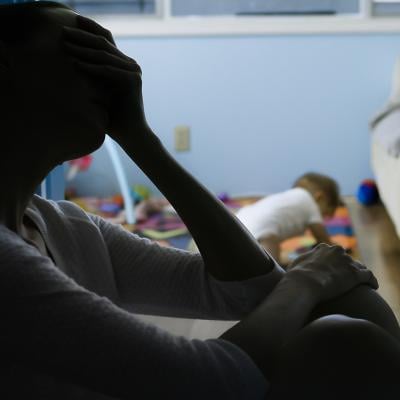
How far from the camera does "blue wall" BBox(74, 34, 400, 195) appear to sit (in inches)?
155

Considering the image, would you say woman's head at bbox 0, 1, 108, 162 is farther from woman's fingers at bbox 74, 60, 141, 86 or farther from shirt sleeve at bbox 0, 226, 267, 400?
shirt sleeve at bbox 0, 226, 267, 400

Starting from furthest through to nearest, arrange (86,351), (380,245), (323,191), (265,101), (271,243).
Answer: (265,101) → (323,191) → (380,245) → (271,243) → (86,351)

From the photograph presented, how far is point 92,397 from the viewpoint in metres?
0.66

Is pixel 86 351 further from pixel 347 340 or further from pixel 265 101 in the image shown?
pixel 265 101

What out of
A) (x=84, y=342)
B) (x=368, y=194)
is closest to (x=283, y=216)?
(x=368, y=194)

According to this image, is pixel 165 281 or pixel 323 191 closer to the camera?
pixel 165 281

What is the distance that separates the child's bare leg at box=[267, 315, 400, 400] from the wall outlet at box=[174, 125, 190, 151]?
3.34 metres

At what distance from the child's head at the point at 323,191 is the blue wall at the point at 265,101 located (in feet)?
2.65

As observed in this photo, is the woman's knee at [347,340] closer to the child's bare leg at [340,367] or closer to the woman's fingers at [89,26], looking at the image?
the child's bare leg at [340,367]

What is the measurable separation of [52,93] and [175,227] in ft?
8.75

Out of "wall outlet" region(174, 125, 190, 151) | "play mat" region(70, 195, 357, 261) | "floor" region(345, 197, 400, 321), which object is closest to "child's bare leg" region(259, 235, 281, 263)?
"play mat" region(70, 195, 357, 261)

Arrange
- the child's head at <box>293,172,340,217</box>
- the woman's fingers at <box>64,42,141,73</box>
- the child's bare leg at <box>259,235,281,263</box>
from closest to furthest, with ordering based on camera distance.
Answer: the woman's fingers at <box>64,42,141,73</box> → the child's bare leg at <box>259,235,281,263</box> → the child's head at <box>293,172,340,217</box>

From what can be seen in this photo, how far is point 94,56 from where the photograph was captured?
696 millimetres

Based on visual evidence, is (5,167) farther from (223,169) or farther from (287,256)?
(223,169)
